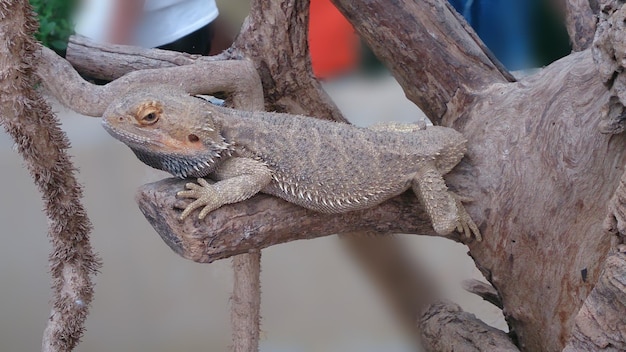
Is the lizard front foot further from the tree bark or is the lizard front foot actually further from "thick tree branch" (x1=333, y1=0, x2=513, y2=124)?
"thick tree branch" (x1=333, y1=0, x2=513, y2=124)

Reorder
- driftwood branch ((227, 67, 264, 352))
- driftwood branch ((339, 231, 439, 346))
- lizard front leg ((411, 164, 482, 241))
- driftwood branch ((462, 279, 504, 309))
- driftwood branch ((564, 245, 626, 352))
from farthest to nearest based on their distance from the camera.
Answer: driftwood branch ((339, 231, 439, 346))
driftwood branch ((462, 279, 504, 309))
driftwood branch ((227, 67, 264, 352))
lizard front leg ((411, 164, 482, 241))
driftwood branch ((564, 245, 626, 352))

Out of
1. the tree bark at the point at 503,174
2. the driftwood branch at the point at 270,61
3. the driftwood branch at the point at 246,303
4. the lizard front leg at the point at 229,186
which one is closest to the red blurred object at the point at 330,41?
the driftwood branch at the point at 270,61

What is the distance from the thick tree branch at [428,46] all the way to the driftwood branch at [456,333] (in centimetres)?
73

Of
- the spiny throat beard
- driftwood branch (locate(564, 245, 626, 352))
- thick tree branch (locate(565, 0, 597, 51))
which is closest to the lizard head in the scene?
the spiny throat beard

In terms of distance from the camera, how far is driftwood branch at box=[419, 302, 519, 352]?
6.72ft

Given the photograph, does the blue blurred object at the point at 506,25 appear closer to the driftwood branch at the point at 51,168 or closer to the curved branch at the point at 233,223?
the curved branch at the point at 233,223

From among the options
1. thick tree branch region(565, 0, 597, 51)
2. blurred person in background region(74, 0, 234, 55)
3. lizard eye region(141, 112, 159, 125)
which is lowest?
blurred person in background region(74, 0, 234, 55)

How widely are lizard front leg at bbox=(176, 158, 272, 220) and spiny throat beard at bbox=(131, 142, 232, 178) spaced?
3cm

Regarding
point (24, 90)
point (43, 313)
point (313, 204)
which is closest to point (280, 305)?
point (43, 313)

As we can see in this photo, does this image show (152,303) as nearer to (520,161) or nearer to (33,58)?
(33,58)

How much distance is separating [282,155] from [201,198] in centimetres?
26

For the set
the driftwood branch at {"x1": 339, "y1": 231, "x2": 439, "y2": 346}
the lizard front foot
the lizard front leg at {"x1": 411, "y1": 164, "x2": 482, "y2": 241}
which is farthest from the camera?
the driftwood branch at {"x1": 339, "y1": 231, "x2": 439, "y2": 346}

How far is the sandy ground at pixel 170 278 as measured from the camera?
2551 mm

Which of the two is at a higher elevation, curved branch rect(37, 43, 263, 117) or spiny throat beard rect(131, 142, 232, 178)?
spiny throat beard rect(131, 142, 232, 178)
